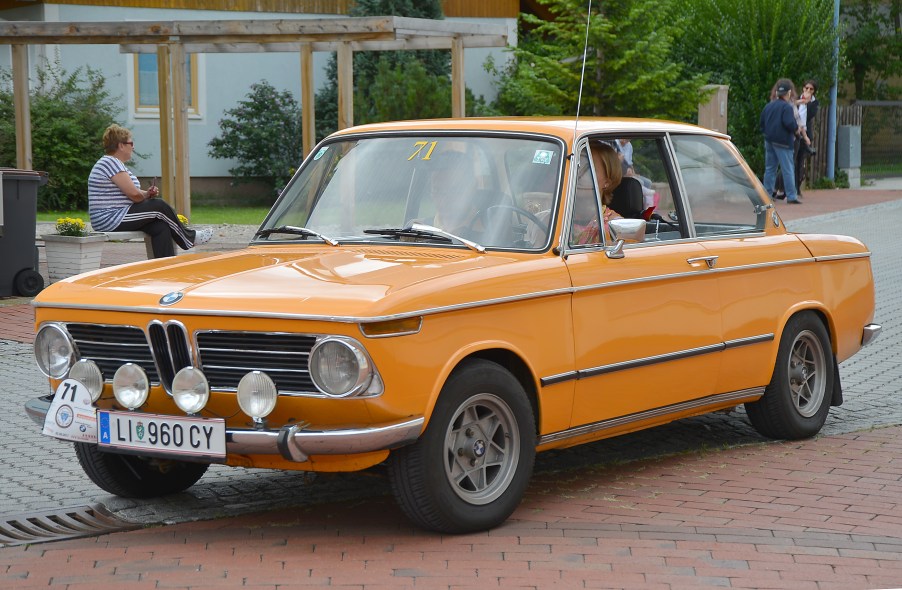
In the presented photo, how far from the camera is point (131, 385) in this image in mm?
5477

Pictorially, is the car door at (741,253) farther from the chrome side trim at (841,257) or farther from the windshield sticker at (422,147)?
the windshield sticker at (422,147)

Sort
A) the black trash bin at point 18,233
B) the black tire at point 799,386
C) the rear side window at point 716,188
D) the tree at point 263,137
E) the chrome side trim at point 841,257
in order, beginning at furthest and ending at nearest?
the tree at point 263,137, the black trash bin at point 18,233, the chrome side trim at point 841,257, the black tire at point 799,386, the rear side window at point 716,188

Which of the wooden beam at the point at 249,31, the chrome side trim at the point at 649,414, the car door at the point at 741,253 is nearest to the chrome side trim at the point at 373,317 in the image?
the car door at the point at 741,253

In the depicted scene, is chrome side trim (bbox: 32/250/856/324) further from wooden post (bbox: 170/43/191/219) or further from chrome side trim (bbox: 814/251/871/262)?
wooden post (bbox: 170/43/191/219)

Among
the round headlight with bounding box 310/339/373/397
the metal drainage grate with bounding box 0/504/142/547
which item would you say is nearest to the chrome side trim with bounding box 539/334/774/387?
the round headlight with bounding box 310/339/373/397

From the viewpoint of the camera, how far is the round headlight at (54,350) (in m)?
5.74

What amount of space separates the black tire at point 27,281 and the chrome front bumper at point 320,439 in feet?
28.6

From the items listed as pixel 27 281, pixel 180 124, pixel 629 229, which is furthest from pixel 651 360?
pixel 180 124

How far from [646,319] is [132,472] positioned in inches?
94.8

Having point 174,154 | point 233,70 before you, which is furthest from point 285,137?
point 174,154

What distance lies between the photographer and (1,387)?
9133mm

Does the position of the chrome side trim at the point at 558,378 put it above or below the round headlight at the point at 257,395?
below

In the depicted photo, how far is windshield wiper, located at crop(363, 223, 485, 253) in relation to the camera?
6082 millimetres

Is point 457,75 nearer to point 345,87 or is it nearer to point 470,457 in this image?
point 345,87
